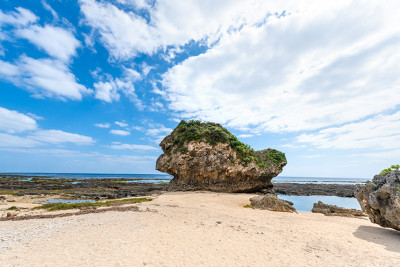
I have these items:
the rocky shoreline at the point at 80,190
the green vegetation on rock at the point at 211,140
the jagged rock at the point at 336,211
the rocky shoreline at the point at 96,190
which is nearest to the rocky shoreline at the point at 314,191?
the rocky shoreline at the point at 96,190

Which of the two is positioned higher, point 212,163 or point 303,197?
point 212,163

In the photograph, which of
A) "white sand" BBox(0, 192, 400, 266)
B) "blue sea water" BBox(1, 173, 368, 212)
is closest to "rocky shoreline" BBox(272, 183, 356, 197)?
"blue sea water" BBox(1, 173, 368, 212)

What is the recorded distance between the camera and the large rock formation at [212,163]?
3119cm

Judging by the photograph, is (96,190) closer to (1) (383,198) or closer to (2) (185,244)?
(2) (185,244)

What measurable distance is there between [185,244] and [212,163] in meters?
22.7

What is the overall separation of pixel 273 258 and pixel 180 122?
3142cm

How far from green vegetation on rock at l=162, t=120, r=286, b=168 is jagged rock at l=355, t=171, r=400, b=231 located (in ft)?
63.5

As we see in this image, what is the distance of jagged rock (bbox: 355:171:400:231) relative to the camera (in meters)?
10.8

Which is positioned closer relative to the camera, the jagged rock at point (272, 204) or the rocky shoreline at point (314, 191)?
the jagged rock at point (272, 204)

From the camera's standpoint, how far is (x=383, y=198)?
458 inches

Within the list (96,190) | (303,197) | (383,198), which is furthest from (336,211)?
(96,190)

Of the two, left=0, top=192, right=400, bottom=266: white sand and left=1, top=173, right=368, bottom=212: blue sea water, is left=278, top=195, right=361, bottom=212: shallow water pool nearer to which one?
left=1, top=173, right=368, bottom=212: blue sea water

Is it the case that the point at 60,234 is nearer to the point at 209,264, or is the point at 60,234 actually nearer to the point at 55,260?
the point at 55,260

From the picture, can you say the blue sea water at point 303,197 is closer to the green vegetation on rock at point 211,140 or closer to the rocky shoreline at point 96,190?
the rocky shoreline at point 96,190
